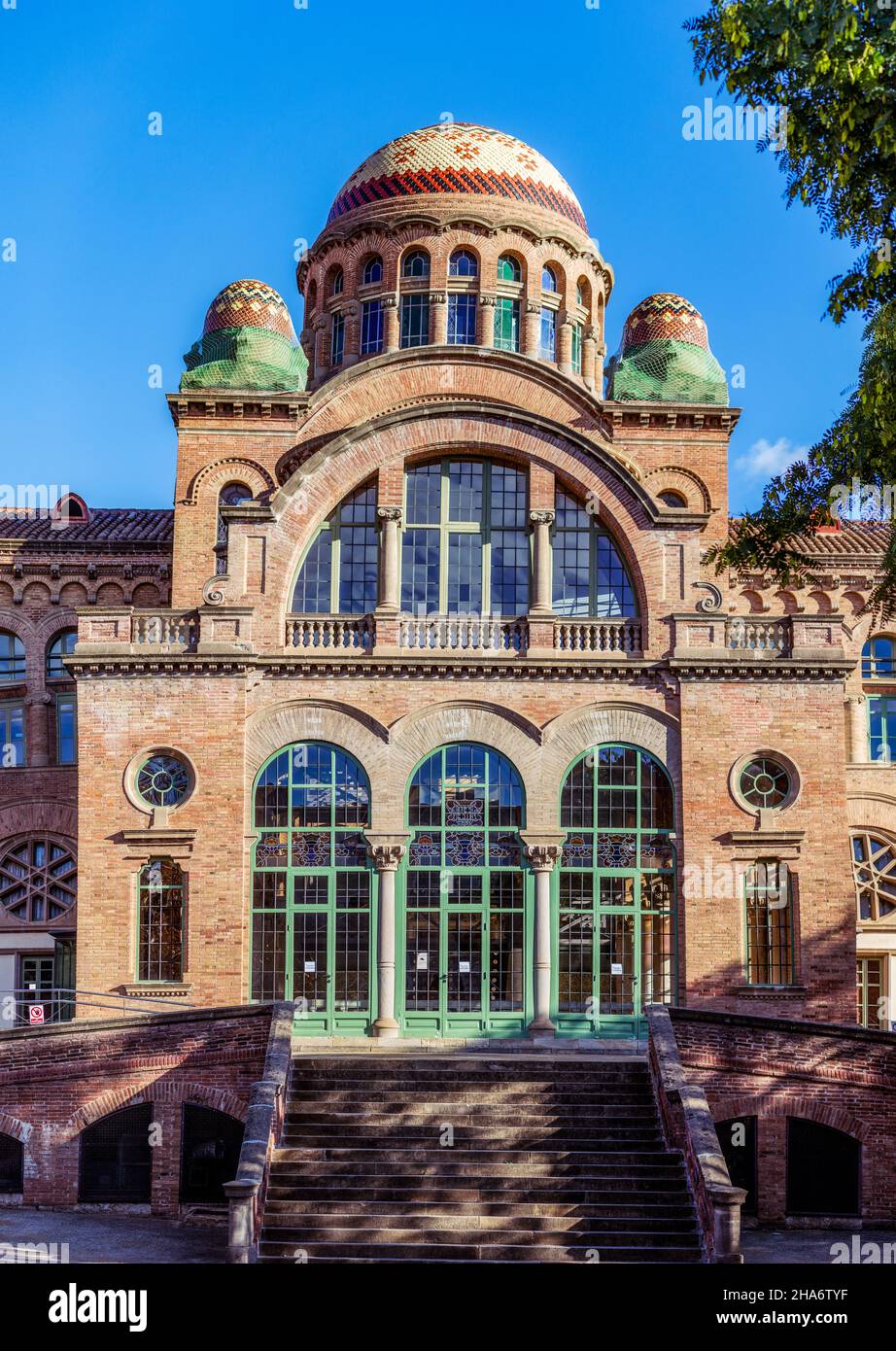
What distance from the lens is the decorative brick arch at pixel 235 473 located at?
34656mm

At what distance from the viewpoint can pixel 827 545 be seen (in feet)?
117

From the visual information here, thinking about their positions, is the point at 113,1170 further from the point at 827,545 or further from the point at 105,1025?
the point at 827,545

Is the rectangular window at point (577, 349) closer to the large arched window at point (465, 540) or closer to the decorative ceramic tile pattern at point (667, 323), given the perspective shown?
the decorative ceramic tile pattern at point (667, 323)

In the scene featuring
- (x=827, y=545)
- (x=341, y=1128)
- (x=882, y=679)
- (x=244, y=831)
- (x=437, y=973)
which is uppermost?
(x=827, y=545)

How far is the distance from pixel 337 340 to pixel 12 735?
11.5 m

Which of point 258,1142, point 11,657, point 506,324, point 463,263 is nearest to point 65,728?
point 11,657

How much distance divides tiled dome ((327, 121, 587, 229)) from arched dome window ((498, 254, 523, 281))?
54.0 inches

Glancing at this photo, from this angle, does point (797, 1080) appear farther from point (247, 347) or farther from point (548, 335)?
point (247, 347)

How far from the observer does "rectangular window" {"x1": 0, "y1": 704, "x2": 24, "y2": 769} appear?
1427 inches
